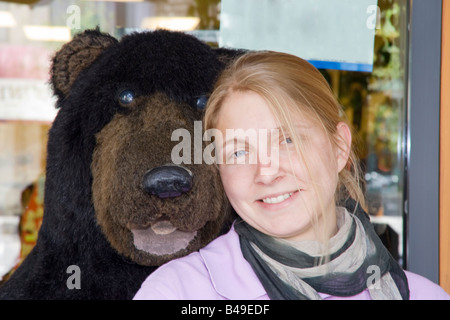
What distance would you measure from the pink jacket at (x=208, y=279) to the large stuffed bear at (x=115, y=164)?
0.08 meters

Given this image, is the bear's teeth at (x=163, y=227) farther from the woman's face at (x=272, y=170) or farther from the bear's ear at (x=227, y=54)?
the bear's ear at (x=227, y=54)

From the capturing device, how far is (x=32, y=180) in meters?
2.60

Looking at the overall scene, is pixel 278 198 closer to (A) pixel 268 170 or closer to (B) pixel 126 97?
(A) pixel 268 170

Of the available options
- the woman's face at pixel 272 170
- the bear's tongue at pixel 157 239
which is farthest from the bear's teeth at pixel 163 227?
the woman's face at pixel 272 170

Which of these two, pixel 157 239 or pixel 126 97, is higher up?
pixel 126 97

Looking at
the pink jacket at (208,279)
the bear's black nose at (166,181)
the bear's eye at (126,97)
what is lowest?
the pink jacket at (208,279)

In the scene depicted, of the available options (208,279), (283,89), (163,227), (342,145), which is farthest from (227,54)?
(208,279)

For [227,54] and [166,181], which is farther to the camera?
[227,54]

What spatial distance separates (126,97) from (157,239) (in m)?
0.37

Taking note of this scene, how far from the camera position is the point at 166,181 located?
111cm

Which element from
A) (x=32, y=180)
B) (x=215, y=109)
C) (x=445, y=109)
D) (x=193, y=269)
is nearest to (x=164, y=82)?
(x=215, y=109)

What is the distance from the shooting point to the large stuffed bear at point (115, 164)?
120 centimetres

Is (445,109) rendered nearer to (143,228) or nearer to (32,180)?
(143,228)

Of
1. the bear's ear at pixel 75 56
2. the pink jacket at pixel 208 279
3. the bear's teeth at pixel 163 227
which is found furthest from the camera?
the bear's ear at pixel 75 56
